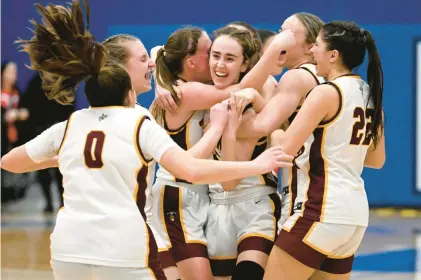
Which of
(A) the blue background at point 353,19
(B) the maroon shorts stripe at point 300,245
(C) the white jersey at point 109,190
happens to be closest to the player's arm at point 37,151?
(C) the white jersey at point 109,190

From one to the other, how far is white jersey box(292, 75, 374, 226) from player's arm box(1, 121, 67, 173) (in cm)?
129

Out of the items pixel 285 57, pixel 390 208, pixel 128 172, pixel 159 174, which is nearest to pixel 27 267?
pixel 159 174

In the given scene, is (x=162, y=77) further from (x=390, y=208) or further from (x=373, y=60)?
(x=390, y=208)

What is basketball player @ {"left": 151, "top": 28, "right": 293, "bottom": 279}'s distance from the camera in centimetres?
485

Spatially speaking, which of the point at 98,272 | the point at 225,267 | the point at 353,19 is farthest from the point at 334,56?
the point at 353,19

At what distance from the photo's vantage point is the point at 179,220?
16.3 ft

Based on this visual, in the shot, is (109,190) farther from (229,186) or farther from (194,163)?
(229,186)

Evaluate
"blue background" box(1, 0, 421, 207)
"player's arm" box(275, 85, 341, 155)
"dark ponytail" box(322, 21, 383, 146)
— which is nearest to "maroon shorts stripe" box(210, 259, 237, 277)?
"player's arm" box(275, 85, 341, 155)

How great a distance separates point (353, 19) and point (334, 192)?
982 centimetres

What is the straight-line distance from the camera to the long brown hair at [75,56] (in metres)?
3.94

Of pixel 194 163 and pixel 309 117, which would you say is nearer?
pixel 194 163

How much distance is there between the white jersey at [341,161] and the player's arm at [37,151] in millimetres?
1294

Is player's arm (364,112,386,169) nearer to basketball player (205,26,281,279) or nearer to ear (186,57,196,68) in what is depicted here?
basketball player (205,26,281,279)

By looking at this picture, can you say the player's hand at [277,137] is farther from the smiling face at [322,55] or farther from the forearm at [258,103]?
the smiling face at [322,55]
